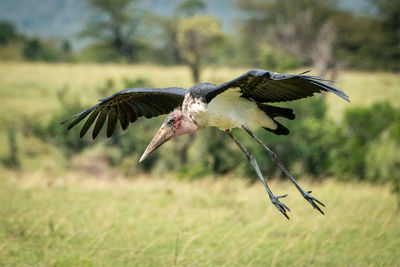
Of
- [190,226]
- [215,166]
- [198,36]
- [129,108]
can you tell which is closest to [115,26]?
[198,36]

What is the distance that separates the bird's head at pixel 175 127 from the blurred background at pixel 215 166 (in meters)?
0.98

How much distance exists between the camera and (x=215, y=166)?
52.1 feet

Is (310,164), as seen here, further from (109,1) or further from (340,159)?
(109,1)

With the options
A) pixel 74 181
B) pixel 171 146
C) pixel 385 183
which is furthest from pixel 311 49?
pixel 74 181

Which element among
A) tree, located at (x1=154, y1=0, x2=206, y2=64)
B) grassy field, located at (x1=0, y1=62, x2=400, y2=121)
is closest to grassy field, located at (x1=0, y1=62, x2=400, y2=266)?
grassy field, located at (x1=0, y1=62, x2=400, y2=121)

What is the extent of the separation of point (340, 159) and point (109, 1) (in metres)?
34.4

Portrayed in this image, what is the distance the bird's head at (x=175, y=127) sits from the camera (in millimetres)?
4922

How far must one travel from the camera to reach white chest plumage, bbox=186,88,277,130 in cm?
477

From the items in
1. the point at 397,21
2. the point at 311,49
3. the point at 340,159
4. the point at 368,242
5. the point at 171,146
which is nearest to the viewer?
the point at 368,242

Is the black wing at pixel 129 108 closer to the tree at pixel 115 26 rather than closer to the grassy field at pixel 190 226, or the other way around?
the grassy field at pixel 190 226

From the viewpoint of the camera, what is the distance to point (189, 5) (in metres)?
47.2

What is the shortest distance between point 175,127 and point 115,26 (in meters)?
41.9

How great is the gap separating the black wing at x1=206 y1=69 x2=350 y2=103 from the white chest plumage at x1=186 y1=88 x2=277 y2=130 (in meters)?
0.08

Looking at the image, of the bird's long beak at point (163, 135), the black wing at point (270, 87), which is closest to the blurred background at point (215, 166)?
the bird's long beak at point (163, 135)
